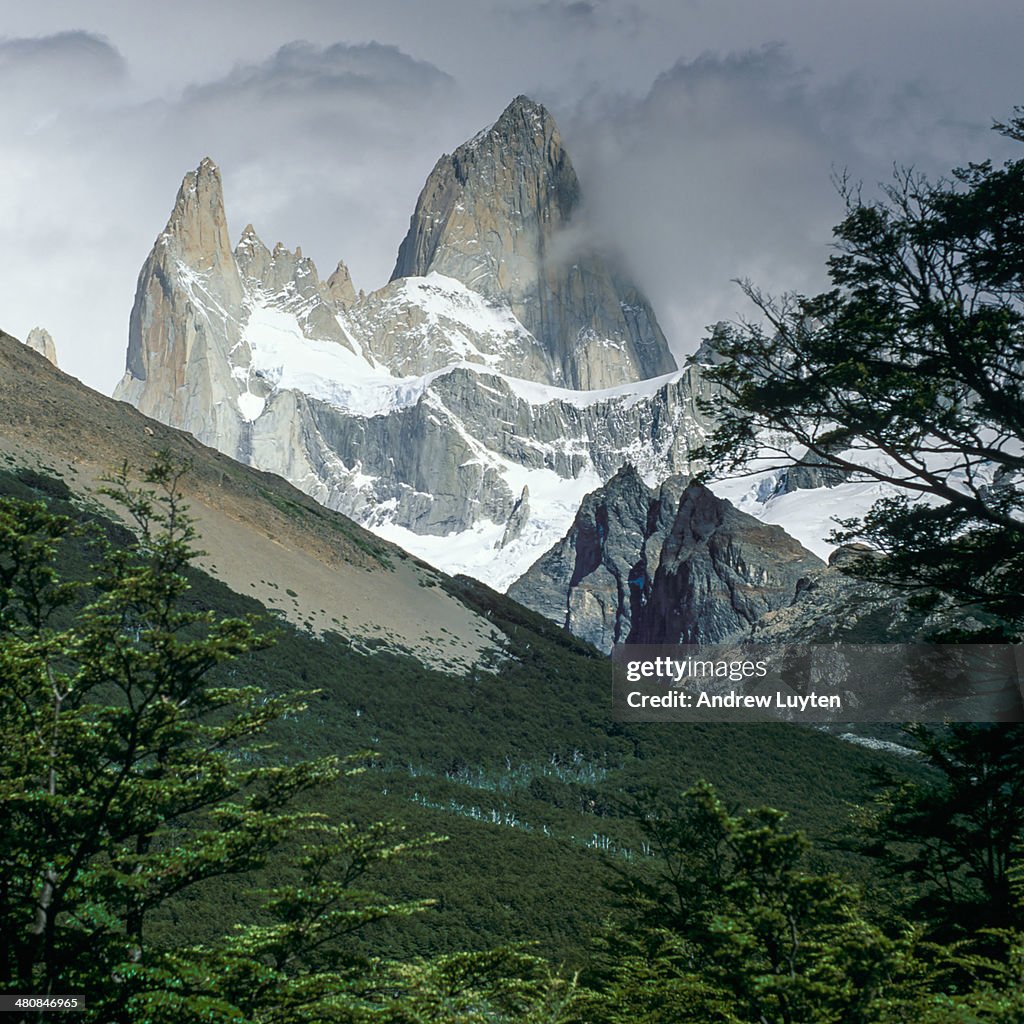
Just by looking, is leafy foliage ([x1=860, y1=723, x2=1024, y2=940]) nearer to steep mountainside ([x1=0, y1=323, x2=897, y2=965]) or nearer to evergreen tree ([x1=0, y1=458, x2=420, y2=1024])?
evergreen tree ([x1=0, y1=458, x2=420, y2=1024])

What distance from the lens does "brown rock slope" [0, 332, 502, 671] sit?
11650 centimetres

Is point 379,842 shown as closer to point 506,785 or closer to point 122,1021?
point 122,1021

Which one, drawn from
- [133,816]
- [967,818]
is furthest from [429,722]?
[133,816]

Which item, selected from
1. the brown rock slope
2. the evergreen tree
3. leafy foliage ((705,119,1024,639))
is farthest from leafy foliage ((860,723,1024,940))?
the brown rock slope

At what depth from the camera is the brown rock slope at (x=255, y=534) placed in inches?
4587

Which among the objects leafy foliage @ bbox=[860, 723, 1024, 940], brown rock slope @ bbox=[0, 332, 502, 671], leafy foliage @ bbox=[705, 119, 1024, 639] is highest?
brown rock slope @ bbox=[0, 332, 502, 671]

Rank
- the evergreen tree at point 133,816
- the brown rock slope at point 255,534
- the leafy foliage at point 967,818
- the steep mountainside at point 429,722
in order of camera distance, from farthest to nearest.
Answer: the brown rock slope at point 255,534
the steep mountainside at point 429,722
the leafy foliage at point 967,818
the evergreen tree at point 133,816

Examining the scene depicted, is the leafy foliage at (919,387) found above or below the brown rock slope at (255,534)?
below

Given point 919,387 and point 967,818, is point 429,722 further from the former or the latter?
point 919,387

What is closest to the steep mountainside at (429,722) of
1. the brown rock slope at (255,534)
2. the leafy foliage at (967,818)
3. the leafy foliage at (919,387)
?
the brown rock slope at (255,534)

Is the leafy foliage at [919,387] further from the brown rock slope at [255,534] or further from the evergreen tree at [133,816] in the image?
the brown rock slope at [255,534]

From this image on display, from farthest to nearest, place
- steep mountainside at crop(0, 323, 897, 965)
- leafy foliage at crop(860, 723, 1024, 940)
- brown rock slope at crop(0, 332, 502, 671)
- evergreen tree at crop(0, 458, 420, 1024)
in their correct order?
brown rock slope at crop(0, 332, 502, 671), steep mountainside at crop(0, 323, 897, 965), leafy foliage at crop(860, 723, 1024, 940), evergreen tree at crop(0, 458, 420, 1024)

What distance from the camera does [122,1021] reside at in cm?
1141

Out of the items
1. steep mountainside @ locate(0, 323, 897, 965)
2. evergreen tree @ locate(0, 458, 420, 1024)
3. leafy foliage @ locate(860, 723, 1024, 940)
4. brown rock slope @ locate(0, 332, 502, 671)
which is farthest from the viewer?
brown rock slope @ locate(0, 332, 502, 671)
